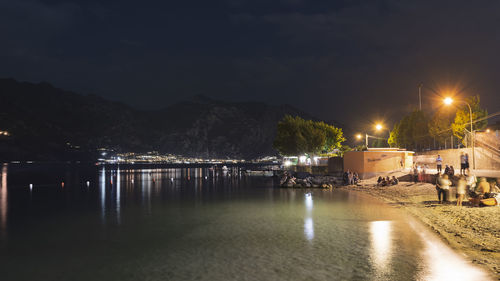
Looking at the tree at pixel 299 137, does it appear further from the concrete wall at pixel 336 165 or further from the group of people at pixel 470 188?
the group of people at pixel 470 188

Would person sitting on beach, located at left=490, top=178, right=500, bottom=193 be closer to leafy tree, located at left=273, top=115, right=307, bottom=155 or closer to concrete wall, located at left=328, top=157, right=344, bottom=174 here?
concrete wall, located at left=328, top=157, right=344, bottom=174

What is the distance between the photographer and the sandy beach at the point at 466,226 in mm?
13508

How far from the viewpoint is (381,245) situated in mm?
16141

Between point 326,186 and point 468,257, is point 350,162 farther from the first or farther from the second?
point 468,257

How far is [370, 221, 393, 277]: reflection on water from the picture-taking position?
41.4ft

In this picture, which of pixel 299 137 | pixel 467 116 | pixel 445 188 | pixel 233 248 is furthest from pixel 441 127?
pixel 233 248

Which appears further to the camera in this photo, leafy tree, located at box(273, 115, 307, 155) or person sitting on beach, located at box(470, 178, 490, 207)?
leafy tree, located at box(273, 115, 307, 155)

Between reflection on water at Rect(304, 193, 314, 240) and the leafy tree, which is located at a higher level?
the leafy tree

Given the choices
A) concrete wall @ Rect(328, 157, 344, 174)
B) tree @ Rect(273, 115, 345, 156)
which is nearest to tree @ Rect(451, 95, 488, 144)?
concrete wall @ Rect(328, 157, 344, 174)

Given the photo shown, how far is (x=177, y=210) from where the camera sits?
1282 inches

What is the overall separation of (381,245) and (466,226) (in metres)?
5.65

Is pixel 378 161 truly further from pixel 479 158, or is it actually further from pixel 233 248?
pixel 233 248

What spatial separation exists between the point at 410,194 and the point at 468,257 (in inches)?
992

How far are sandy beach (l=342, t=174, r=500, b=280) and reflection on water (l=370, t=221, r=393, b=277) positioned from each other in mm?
2225
